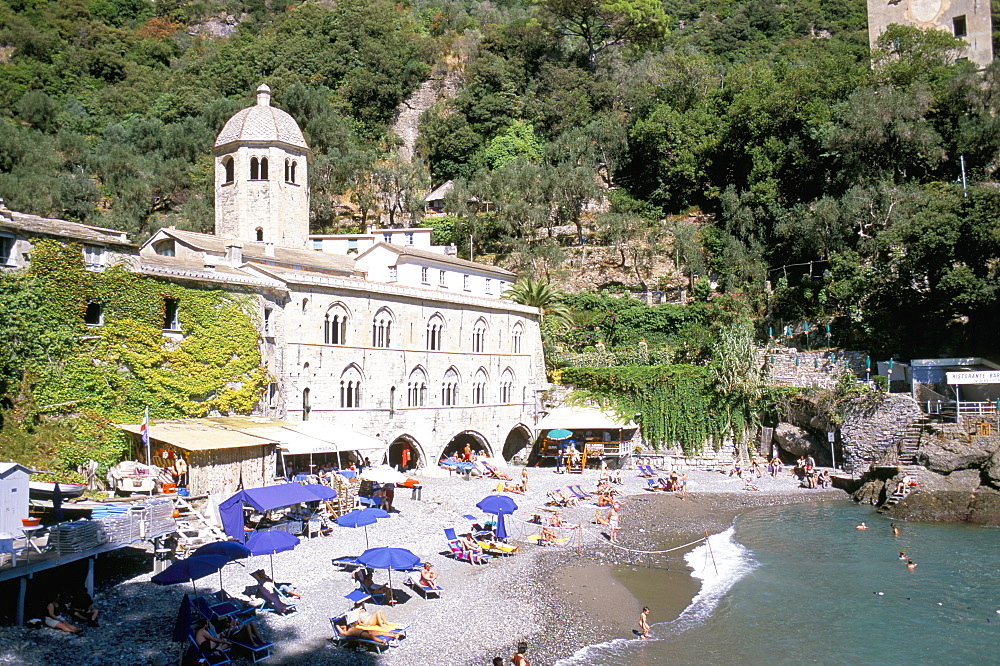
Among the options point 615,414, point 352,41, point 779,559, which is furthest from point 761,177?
point 352,41

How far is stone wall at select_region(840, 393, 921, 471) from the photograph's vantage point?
114 ft

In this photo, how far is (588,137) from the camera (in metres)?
62.8

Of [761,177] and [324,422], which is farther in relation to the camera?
[761,177]

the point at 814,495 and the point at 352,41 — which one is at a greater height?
the point at 352,41

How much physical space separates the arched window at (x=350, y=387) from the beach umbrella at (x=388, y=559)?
14.0 meters

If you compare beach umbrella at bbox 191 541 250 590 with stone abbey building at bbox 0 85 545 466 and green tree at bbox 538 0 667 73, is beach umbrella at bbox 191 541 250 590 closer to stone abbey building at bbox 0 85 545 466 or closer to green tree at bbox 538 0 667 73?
stone abbey building at bbox 0 85 545 466

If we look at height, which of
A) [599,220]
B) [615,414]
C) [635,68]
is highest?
[635,68]

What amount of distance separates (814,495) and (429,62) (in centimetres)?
5868

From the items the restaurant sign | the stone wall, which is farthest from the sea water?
the restaurant sign

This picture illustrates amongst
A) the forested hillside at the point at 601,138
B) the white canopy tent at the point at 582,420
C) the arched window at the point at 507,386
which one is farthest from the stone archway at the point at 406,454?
the forested hillside at the point at 601,138

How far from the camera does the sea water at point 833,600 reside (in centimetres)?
1727

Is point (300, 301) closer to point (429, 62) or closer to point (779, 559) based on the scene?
point (779, 559)

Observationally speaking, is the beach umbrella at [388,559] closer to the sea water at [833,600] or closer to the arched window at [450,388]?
the sea water at [833,600]

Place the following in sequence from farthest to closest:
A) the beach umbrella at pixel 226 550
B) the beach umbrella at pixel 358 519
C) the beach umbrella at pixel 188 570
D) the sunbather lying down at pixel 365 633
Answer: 1. the beach umbrella at pixel 358 519
2. the beach umbrella at pixel 226 550
3. the sunbather lying down at pixel 365 633
4. the beach umbrella at pixel 188 570
